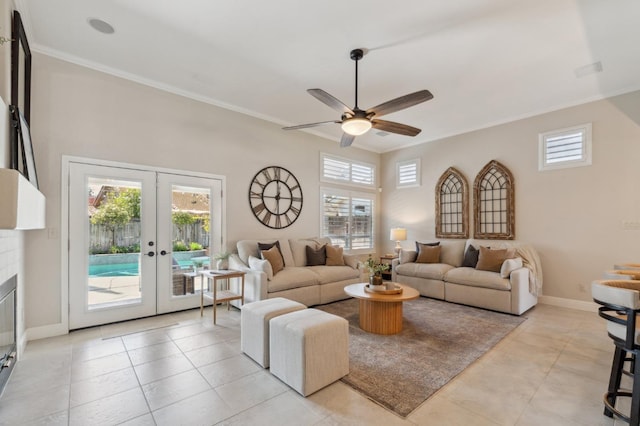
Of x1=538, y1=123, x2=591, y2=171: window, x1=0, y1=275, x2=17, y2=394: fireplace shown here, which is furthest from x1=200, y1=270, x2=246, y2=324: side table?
x1=538, y1=123, x2=591, y2=171: window

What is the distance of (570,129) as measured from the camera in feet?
15.5

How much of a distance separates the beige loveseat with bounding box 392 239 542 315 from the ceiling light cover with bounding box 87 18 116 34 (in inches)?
212

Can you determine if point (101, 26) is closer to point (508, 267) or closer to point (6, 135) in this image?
point (6, 135)

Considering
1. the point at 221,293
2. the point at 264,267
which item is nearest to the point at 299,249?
the point at 264,267

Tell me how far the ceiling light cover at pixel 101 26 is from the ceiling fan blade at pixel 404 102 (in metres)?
2.83

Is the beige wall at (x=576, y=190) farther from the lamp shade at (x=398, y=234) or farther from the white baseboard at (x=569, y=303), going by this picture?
the lamp shade at (x=398, y=234)

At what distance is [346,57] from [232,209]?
9.58 feet

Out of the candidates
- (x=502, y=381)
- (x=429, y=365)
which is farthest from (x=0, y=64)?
(x=502, y=381)

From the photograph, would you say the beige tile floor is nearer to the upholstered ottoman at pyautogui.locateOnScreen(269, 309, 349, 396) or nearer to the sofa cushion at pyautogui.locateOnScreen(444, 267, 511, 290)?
the upholstered ottoman at pyautogui.locateOnScreen(269, 309, 349, 396)

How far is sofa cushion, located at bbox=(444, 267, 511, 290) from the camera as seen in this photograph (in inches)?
169

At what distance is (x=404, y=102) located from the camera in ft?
9.89

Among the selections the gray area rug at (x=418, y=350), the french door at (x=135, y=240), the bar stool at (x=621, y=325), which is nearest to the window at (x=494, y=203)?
the gray area rug at (x=418, y=350)

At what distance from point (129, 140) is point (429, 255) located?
517 centimetres

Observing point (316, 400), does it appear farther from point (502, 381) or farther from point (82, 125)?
point (82, 125)
